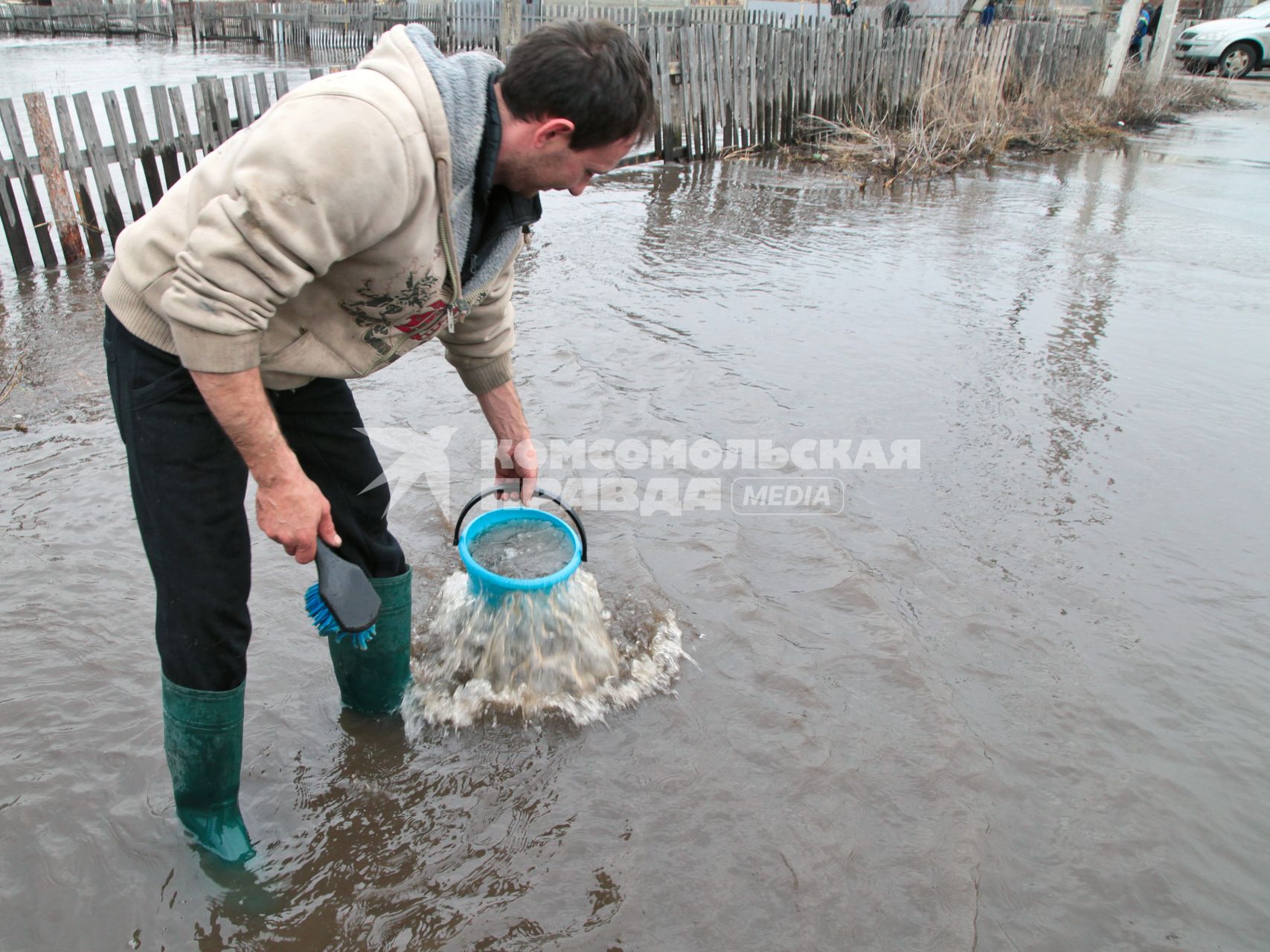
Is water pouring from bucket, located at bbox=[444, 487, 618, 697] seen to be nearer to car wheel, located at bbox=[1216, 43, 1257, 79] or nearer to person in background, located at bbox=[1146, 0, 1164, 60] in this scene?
person in background, located at bbox=[1146, 0, 1164, 60]

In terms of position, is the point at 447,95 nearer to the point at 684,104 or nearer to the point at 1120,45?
the point at 684,104

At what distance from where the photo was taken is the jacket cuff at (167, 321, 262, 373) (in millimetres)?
1591

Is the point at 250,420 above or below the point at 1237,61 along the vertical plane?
below

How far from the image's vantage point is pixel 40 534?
338cm

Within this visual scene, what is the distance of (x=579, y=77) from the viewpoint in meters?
1.73

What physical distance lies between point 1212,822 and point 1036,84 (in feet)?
49.6

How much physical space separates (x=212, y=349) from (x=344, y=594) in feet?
1.98

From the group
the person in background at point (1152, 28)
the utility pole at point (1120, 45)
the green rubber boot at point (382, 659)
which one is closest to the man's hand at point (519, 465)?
the green rubber boot at point (382, 659)

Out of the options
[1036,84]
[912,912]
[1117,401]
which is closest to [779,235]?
[1117,401]

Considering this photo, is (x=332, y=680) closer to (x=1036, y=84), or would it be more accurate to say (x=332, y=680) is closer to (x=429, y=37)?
(x=429, y=37)

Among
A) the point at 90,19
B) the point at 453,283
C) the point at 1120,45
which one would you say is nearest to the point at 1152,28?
the point at 1120,45

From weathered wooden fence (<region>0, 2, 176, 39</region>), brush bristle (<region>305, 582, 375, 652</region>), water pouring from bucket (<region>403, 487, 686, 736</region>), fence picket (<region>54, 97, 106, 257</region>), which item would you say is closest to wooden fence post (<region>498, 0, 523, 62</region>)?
fence picket (<region>54, 97, 106, 257</region>)

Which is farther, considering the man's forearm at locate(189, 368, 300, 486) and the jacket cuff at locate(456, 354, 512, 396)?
the jacket cuff at locate(456, 354, 512, 396)

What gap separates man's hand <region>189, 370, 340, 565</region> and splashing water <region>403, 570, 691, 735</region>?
91 cm
